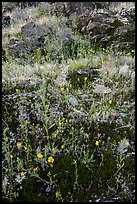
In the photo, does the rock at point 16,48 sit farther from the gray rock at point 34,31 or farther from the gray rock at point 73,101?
the gray rock at point 73,101

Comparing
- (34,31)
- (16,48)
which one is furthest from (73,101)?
(34,31)

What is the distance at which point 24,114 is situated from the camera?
14.9 ft

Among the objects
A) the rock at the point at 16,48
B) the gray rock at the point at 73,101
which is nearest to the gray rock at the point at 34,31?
the rock at the point at 16,48

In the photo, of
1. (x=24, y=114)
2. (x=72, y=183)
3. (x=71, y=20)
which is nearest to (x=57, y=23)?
(x=71, y=20)

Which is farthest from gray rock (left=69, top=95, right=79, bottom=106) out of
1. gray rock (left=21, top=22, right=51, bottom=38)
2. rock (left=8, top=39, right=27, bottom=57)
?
Answer: gray rock (left=21, top=22, right=51, bottom=38)

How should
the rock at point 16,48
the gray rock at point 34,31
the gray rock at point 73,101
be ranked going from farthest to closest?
the gray rock at point 34,31 → the rock at point 16,48 → the gray rock at point 73,101

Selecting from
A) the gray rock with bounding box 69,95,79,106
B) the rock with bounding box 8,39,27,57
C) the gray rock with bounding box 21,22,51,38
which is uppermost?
the gray rock with bounding box 21,22,51,38

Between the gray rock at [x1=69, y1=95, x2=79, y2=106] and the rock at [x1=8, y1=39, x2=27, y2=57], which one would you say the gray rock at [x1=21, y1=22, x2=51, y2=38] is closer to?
the rock at [x1=8, y1=39, x2=27, y2=57]

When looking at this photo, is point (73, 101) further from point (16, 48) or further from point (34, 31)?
point (34, 31)

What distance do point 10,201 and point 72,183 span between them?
82 centimetres

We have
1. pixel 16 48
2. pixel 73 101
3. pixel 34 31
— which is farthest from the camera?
pixel 34 31

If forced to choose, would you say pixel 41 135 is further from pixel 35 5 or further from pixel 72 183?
pixel 35 5

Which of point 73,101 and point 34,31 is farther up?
point 34,31

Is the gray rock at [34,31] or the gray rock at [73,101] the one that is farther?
the gray rock at [34,31]
